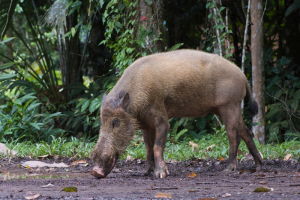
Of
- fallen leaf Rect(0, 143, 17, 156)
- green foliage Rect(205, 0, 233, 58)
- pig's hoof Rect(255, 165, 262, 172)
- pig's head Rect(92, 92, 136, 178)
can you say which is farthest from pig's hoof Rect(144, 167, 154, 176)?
green foliage Rect(205, 0, 233, 58)

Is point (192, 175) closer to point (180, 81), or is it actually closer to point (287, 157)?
point (180, 81)

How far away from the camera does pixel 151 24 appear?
32.7 ft

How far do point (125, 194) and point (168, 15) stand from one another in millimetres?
7926

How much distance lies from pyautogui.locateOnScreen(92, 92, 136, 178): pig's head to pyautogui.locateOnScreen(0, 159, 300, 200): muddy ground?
31cm

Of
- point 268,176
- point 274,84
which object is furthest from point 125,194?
point 274,84

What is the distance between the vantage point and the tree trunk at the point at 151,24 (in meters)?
9.91

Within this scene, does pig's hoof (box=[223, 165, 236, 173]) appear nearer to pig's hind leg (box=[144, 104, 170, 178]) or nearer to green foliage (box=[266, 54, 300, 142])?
pig's hind leg (box=[144, 104, 170, 178])

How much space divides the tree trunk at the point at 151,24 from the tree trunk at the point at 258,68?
59.0 inches

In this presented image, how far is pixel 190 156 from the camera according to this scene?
26.0 feet

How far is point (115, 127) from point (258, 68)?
416cm

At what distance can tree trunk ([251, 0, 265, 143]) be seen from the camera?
31.9 ft

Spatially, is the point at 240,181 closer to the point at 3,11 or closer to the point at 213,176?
the point at 213,176

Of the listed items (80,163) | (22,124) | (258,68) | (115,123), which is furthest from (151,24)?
(115,123)

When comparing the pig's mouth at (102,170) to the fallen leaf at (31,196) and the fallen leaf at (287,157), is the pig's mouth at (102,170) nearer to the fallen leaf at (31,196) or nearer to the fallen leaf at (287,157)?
the fallen leaf at (31,196)
